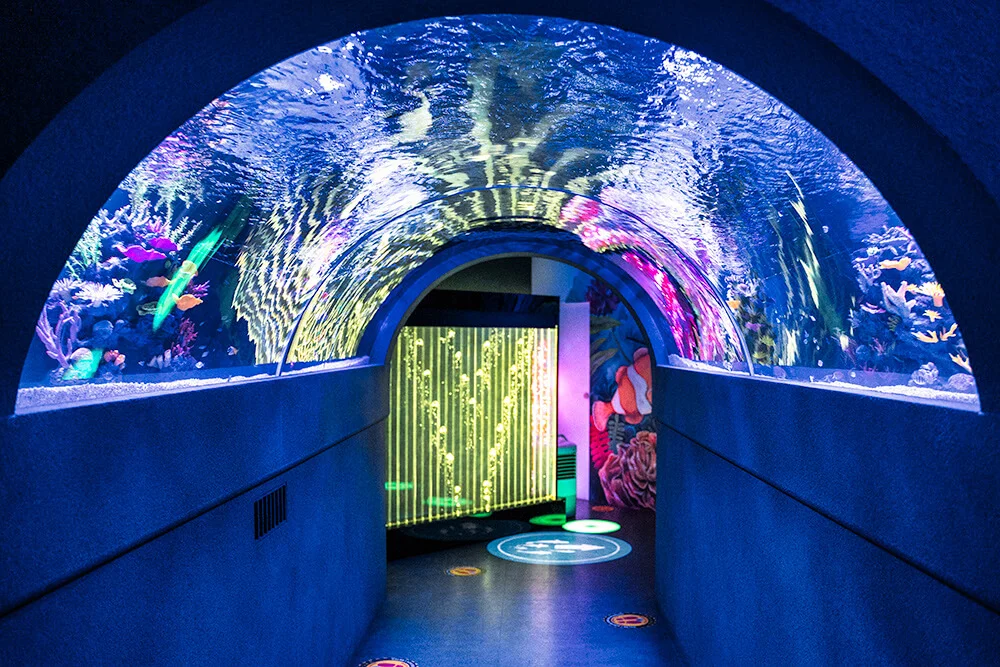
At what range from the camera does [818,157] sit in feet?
10.4

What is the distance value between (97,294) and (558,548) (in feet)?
28.2

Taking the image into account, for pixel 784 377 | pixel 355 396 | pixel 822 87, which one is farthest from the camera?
pixel 355 396

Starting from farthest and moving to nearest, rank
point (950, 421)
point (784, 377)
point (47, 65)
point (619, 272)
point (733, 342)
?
point (619, 272), point (733, 342), point (784, 377), point (950, 421), point (47, 65)

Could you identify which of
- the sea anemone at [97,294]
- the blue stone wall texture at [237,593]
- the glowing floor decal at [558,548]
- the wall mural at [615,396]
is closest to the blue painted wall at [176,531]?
the blue stone wall texture at [237,593]

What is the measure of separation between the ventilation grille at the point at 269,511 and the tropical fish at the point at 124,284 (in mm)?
1633

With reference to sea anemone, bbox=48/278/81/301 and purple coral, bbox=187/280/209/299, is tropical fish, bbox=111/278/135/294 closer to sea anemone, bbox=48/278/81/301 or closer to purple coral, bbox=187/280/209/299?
sea anemone, bbox=48/278/81/301

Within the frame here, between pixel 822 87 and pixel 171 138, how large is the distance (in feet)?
7.04

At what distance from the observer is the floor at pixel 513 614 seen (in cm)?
681

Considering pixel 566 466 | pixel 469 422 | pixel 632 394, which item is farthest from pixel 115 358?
pixel 632 394

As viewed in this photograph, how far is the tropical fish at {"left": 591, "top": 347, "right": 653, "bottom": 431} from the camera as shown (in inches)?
546

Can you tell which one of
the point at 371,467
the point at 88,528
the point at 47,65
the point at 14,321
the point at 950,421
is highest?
the point at 47,65

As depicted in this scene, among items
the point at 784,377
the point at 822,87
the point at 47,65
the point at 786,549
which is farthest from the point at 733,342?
the point at 47,65

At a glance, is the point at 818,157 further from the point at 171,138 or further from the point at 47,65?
the point at 47,65

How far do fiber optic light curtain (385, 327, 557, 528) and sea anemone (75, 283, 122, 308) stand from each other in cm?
721
